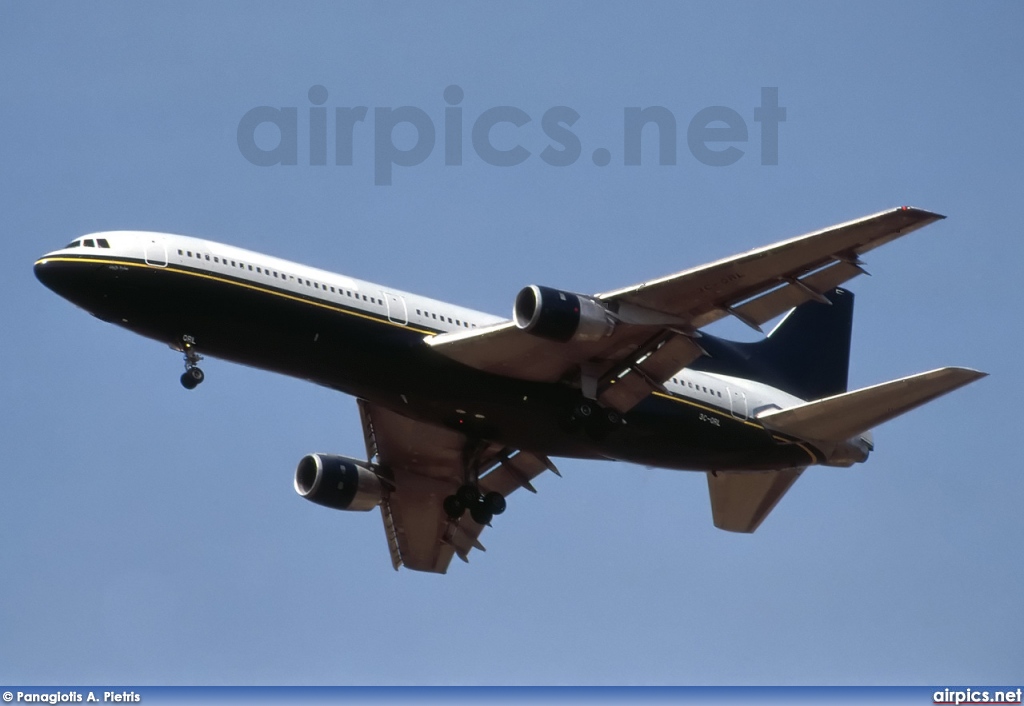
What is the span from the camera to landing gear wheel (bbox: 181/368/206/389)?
125 feet

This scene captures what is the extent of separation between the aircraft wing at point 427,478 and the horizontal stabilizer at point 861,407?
694 centimetres

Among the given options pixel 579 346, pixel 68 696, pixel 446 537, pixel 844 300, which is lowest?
pixel 68 696

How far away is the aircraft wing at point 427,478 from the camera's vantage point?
44750 mm

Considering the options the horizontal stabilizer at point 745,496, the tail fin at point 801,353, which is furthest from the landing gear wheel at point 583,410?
the horizontal stabilizer at point 745,496

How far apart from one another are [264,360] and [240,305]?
66.1 inches

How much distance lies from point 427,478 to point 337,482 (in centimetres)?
299

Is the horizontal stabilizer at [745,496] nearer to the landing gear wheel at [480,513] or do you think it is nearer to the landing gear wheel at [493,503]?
the landing gear wheel at [493,503]

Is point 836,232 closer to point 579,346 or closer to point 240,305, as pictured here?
point 579,346

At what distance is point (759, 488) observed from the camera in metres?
46.0

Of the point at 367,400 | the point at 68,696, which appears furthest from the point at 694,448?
the point at 68,696

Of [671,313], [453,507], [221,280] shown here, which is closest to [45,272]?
[221,280]

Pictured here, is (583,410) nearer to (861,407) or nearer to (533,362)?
(533,362)

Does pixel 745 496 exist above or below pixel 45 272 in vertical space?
below

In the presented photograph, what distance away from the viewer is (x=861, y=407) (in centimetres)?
4116
